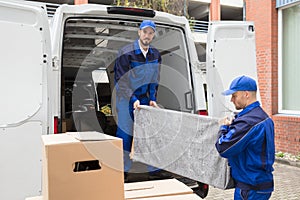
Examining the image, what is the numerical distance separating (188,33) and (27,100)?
71.1 inches

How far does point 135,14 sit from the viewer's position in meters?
3.40

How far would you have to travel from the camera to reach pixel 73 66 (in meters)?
5.57

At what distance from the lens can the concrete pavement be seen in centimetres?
525

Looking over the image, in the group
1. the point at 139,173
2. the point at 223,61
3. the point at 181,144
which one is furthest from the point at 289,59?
the point at 181,144

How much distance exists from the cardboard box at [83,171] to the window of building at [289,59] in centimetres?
689

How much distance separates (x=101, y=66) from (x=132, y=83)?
8.95 feet

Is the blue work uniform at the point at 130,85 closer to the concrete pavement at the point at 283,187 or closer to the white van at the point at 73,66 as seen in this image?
the white van at the point at 73,66

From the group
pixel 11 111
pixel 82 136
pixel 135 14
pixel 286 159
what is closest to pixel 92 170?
pixel 82 136

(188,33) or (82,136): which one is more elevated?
(188,33)

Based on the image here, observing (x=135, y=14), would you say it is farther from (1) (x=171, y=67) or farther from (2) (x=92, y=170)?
(2) (x=92, y=170)

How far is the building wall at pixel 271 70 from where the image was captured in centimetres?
768

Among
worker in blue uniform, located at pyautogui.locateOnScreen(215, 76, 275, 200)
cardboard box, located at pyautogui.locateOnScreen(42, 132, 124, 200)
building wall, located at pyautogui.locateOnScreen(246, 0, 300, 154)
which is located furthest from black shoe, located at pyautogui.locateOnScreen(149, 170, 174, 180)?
building wall, located at pyautogui.locateOnScreen(246, 0, 300, 154)

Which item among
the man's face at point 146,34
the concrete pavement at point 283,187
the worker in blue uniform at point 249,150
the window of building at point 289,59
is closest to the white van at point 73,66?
the man's face at point 146,34

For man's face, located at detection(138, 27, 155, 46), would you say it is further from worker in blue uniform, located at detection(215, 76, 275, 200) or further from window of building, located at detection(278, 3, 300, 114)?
window of building, located at detection(278, 3, 300, 114)
